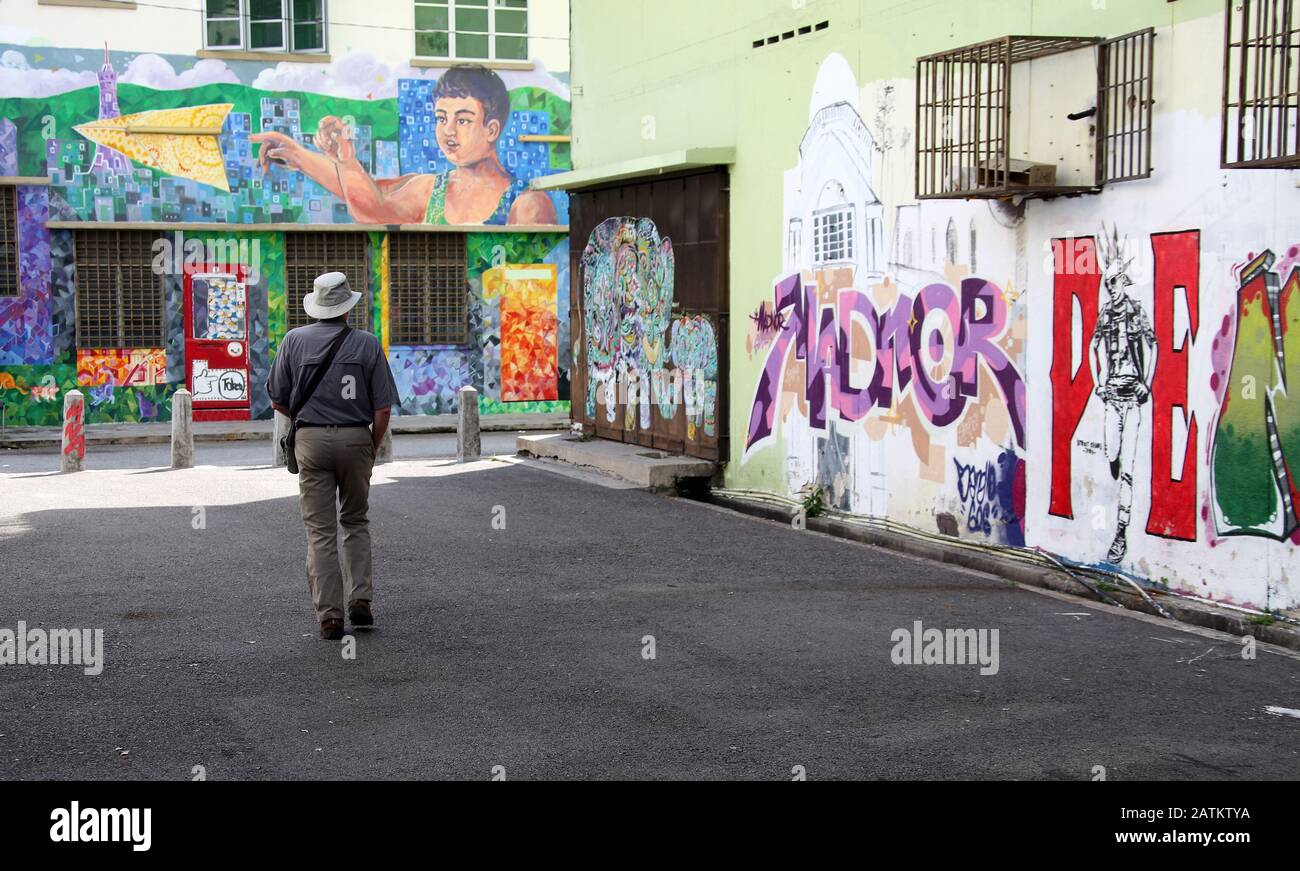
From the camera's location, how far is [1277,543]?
29.0ft

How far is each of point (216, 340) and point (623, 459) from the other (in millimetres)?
10554

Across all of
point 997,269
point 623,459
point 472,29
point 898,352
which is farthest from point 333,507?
point 472,29

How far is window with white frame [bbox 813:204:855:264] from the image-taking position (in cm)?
1319

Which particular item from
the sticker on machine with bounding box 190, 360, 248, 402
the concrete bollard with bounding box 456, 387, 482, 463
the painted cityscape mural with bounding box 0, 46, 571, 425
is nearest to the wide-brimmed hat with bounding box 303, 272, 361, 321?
the concrete bollard with bounding box 456, 387, 482, 463

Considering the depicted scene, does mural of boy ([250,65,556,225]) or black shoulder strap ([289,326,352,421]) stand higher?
Result: mural of boy ([250,65,556,225])

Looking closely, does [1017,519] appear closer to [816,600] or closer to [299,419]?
[816,600]

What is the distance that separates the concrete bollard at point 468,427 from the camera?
62.2 ft

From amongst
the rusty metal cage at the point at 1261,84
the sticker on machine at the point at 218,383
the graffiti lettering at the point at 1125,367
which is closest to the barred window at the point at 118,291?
the sticker on machine at the point at 218,383

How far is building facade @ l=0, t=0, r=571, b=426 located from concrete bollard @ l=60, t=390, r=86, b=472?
6.64m

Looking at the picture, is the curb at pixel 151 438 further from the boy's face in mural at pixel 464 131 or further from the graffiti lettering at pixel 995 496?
the graffiti lettering at pixel 995 496

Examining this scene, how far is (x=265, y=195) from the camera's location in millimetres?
24406

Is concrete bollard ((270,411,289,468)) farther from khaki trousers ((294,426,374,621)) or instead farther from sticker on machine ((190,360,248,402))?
khaki trousers ((294,426,374,621))

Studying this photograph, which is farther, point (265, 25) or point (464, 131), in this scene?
point (464, 131)

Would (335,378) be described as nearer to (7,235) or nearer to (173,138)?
(173,138)
